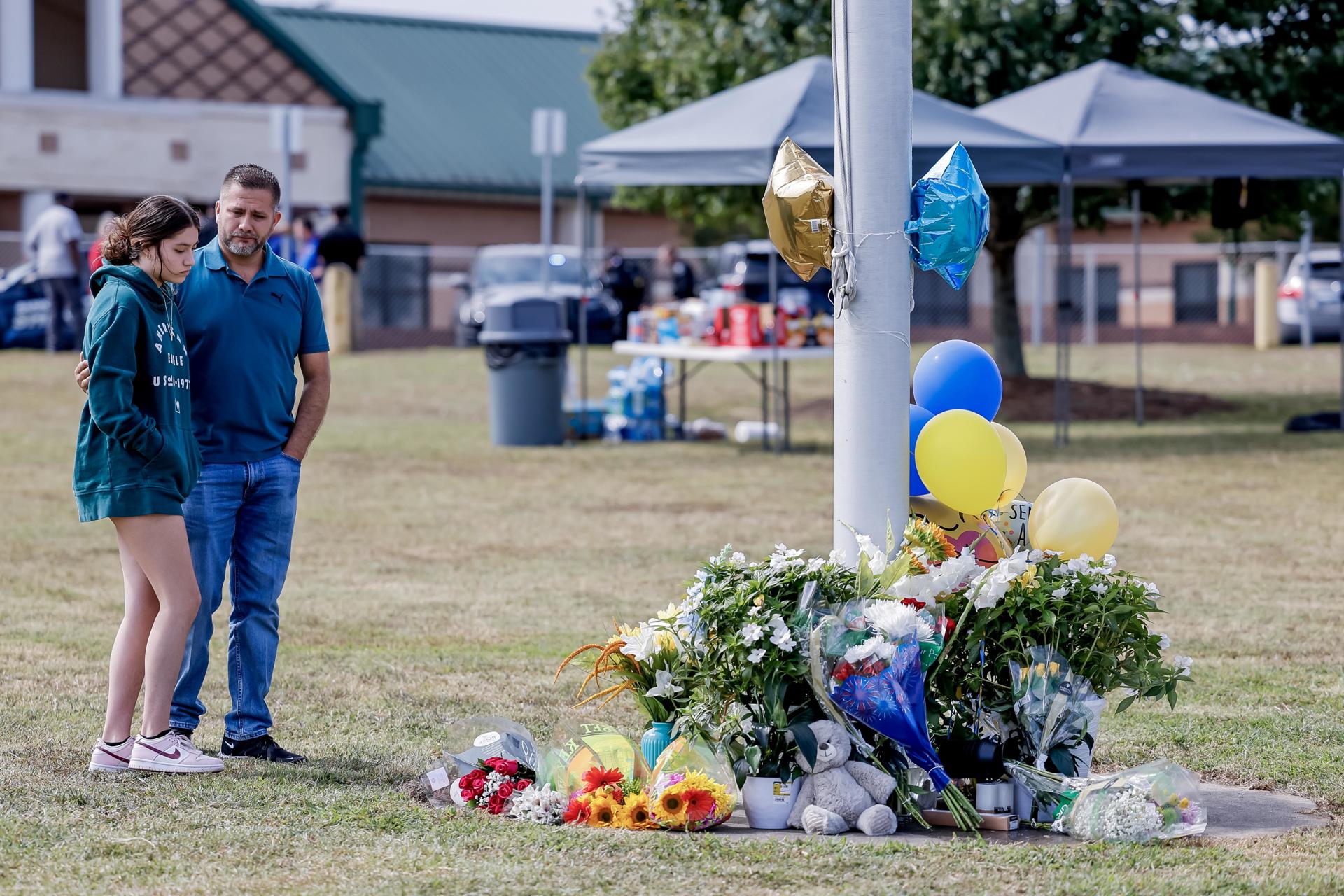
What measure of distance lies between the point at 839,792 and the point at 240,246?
7.86 feet

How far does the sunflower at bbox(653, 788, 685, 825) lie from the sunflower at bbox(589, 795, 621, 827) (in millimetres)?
122

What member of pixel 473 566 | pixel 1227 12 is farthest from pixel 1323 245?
pixel 473 566

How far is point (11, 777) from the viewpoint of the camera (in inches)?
201

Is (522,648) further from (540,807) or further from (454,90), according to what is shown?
(454,90)

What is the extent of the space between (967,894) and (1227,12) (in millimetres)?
14962

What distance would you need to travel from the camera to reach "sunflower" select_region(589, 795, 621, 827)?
15.2 ft

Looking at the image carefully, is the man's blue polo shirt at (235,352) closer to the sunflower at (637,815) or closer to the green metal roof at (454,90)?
the sunflower at (637,815)

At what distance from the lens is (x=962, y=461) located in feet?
16.7

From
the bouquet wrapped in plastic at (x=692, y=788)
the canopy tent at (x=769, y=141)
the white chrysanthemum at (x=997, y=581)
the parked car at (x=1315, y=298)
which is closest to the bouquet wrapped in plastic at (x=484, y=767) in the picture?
the bouquet wrapped in plastic at (x=692, y=788)

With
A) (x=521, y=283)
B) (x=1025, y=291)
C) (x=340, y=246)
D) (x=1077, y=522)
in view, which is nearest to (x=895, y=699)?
(x=1077, y=522)

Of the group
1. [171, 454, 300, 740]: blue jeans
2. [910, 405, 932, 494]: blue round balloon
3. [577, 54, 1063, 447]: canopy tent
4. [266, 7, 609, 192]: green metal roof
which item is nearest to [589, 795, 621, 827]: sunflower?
[171, 454, 300, 740]: blue jeans

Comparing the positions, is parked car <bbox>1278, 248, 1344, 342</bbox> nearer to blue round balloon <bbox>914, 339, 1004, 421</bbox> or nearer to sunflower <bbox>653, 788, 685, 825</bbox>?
blue round balloon <bbox>914, 339, 1004, 421</bbox>

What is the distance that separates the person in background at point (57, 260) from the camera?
2247cm

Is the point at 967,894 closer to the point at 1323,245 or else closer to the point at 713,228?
the point at 1323,245
